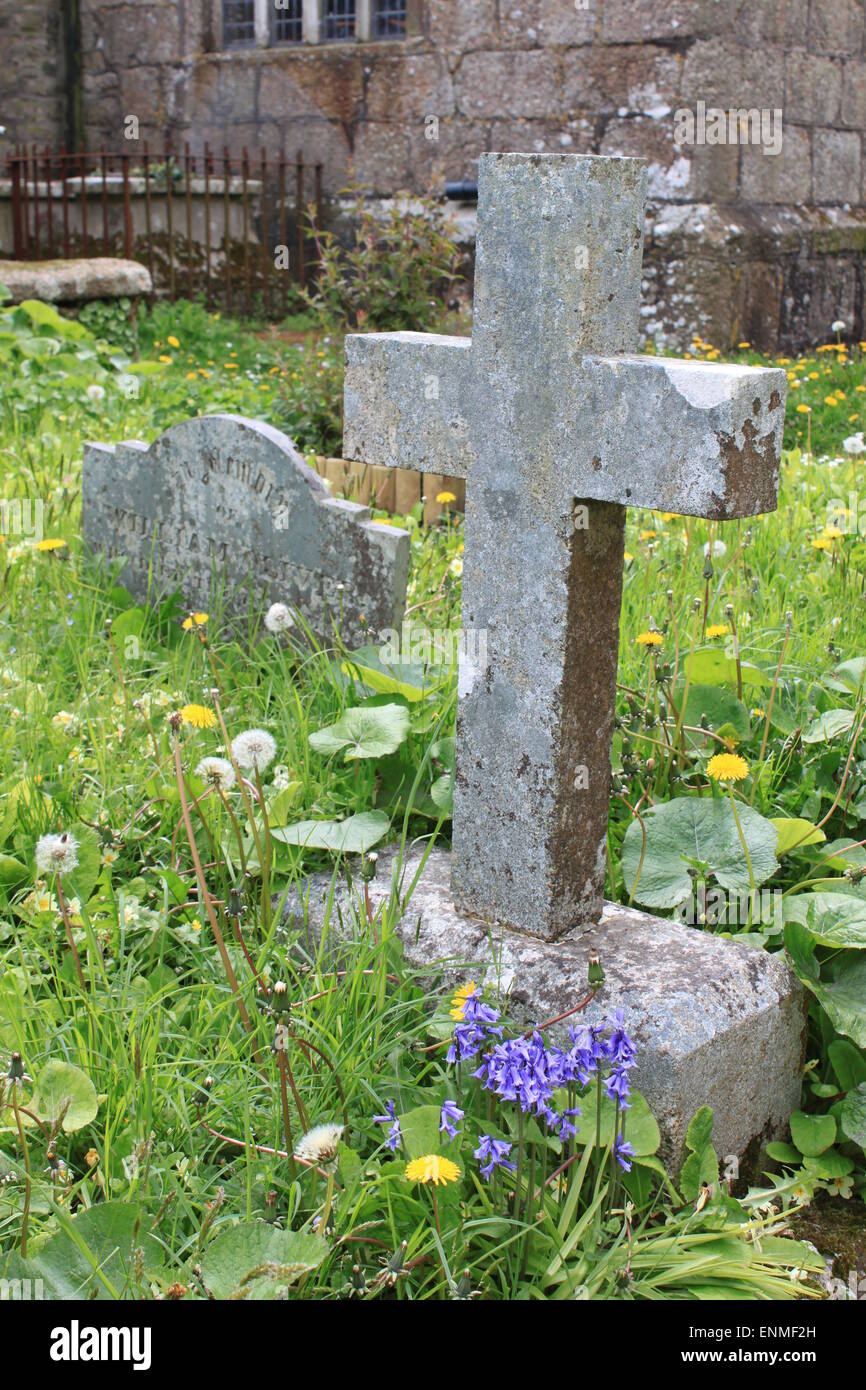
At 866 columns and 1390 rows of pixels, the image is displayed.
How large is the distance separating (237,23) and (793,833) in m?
8.62

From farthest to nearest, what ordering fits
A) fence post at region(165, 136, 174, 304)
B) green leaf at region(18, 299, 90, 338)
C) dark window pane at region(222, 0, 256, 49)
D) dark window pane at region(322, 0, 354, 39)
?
1. dark window pane at region(222, 0, 256, 49)
2. dark window pane at region(322, 0, 354, 39)
3. fence post at region(165, 136, 174, 304)
4. green leaf at region(18, 299, 90, 338)

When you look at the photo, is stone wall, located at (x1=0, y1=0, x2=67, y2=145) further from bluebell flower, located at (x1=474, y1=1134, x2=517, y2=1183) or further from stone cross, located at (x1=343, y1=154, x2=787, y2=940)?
bluebell flower, located at (x1=474, y1=1134, x2=517, y2=1183)

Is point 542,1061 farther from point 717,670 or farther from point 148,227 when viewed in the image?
point 148,227

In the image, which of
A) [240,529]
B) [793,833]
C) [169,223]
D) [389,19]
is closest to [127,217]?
[169,223]

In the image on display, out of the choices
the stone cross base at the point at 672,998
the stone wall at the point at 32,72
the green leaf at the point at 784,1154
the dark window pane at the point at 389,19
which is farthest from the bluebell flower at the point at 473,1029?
the stone wall at the point at 32,72

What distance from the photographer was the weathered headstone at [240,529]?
3156mm

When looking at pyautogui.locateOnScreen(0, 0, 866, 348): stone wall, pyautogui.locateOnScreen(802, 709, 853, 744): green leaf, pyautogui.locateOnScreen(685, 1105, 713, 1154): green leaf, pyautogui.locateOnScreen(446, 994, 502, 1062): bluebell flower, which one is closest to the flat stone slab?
pyautogui.locateOnScreen(0, 0, 866, 348): stone wall

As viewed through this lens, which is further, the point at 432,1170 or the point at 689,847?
the point at 689,847

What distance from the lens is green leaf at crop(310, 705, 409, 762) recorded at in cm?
255

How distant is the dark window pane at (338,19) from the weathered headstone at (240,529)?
6.12 m

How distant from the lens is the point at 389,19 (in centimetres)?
872

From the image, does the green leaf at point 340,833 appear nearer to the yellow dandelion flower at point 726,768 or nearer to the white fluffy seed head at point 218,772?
the white fluffy seed head at point 218,772

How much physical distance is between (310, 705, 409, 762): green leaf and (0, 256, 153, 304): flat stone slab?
18.1 ft
